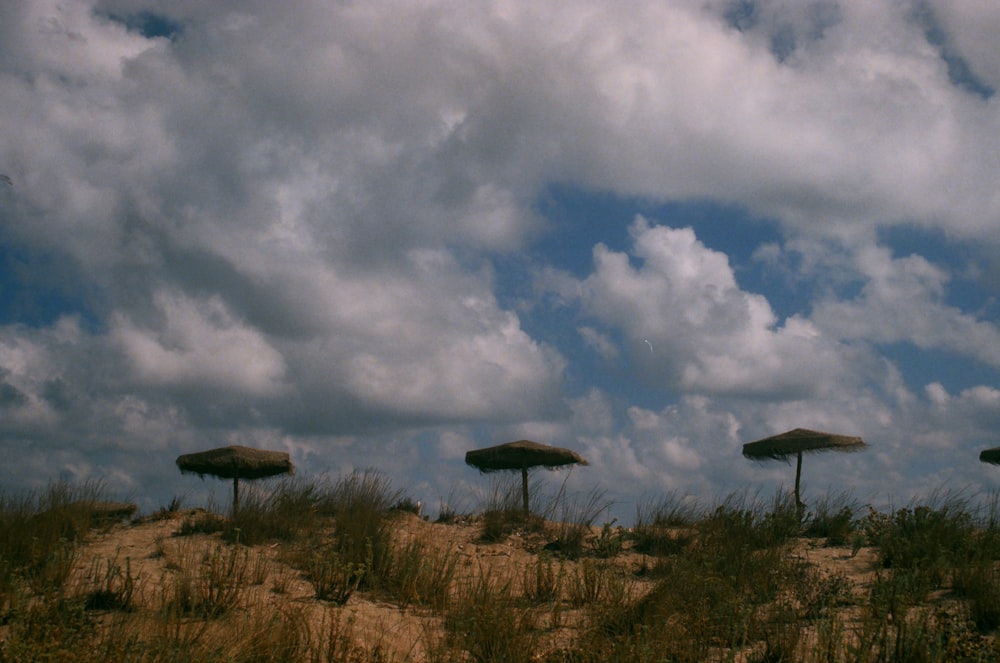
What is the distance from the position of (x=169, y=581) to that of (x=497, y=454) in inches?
335

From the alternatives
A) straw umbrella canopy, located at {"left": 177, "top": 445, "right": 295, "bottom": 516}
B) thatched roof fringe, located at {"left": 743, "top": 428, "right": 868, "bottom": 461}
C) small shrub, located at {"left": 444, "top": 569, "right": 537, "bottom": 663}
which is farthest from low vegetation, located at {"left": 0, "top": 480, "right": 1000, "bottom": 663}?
thatched roof fringe, located at {"left": 743, "top": 428, "right": 868, "bottom": 461}

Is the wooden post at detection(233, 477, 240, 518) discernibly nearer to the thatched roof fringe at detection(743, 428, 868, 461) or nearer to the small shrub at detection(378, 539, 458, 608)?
the small shrub at detection(378, 539, 458, 608)

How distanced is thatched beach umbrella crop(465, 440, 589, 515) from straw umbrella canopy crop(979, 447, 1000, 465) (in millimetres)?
8668

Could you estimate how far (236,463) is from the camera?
15023mm

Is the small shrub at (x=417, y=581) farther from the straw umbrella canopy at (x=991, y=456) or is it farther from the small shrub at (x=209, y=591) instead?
the straw umbrella canopy at (x=991, y=456)

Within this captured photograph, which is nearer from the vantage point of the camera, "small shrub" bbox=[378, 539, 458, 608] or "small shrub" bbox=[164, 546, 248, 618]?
"small shrub" bbox=[164, 546, 248, 618]

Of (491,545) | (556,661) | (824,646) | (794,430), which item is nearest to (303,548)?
(491,545)

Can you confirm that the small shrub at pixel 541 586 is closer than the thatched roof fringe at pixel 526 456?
Yes

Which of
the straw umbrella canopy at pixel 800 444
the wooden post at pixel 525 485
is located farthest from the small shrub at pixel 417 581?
the straw umbrella canopy at pixel 800 444

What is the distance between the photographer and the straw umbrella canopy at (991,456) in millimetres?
16781

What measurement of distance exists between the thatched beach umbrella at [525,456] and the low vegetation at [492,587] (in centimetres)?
245

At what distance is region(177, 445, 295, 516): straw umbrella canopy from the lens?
1500 centimetres

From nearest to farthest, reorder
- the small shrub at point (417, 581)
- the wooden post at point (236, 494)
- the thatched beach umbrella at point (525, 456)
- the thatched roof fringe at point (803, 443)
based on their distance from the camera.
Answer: the small shrub at point (417, 581) < the wooden post at point (236, 494) < the thatched beach umbrella at point (525, 456) < the thatched roof fringe at point (803, 443)

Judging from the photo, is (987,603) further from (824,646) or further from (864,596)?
(824,646)
